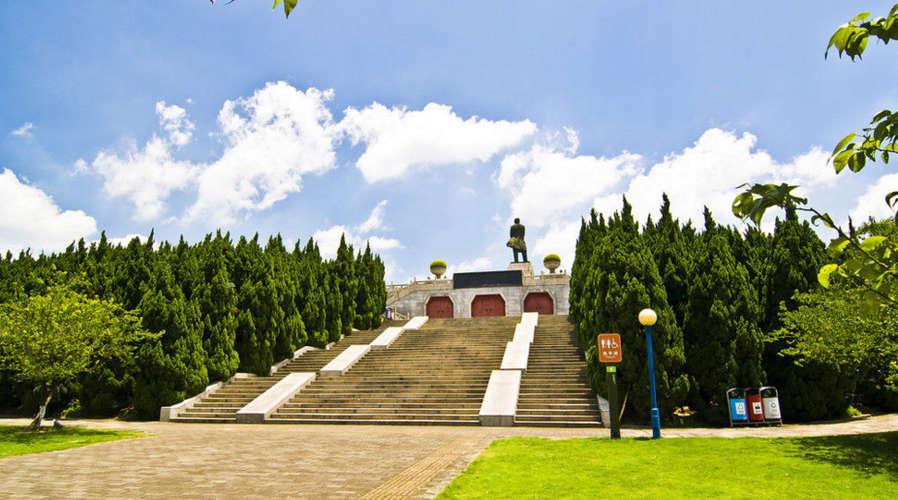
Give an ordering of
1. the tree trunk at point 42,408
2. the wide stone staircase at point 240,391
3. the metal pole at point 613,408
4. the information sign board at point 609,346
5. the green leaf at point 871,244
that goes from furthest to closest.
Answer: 1. the wide stone staircase at point 240,391
2. the tree trunk at point 42,408
3. the information sign board at point 609,346
4. the metal pole at point 613,408
5. the green leaf at point 871,244

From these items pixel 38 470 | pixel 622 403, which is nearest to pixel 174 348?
pixel 38 470

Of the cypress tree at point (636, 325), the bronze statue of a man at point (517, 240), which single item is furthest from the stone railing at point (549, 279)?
the cypress tree at point (636, 325)

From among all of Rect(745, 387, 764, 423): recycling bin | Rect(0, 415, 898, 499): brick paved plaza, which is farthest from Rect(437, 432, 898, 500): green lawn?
Rect(745, 387, 764, 423): recycling bin

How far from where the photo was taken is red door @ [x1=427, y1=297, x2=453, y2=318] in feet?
145

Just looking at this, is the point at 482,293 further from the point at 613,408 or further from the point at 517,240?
the point at 613,408

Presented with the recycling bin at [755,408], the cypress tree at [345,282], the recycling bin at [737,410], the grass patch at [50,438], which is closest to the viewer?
the grass patch at [50,438]

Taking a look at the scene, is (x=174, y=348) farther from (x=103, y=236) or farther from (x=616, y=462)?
(x=616, y=462)

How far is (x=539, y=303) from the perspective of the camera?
42562mm

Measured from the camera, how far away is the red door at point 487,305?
4334 centimetres

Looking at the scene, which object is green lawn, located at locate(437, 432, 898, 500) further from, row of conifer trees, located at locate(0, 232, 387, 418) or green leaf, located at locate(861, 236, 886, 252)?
row of conifer trees, located at locate(0, 232, 387, 418)

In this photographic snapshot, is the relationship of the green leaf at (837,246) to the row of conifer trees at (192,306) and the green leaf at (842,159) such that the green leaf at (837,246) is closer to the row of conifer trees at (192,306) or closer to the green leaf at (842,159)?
the green leaf at (842,159)

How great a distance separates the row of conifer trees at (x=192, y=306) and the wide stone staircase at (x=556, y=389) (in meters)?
11.5

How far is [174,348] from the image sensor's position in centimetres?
1914

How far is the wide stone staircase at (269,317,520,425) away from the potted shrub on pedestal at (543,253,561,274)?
21.3 m
